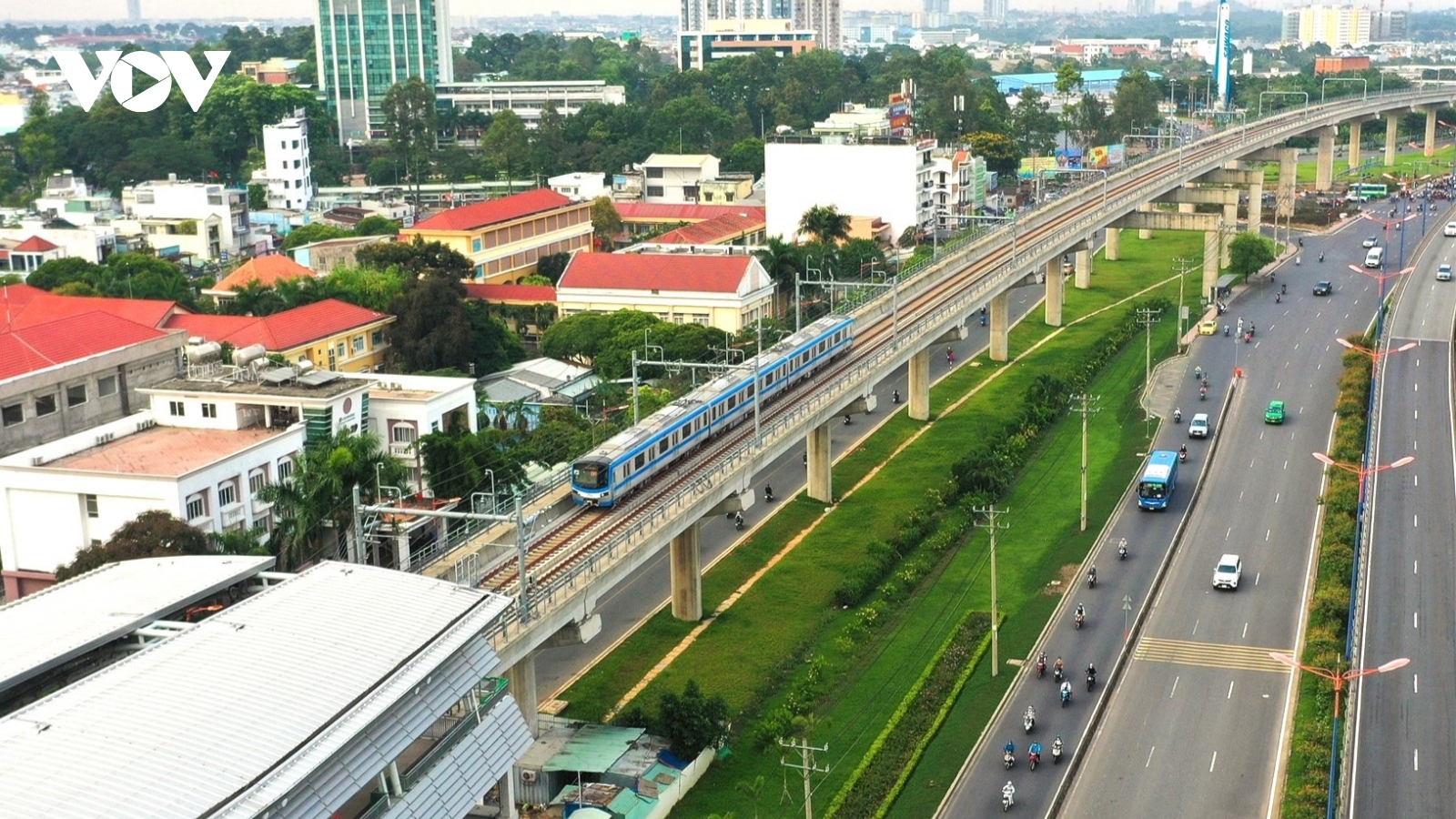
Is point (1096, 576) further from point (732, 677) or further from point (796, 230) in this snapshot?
point (796, 230)

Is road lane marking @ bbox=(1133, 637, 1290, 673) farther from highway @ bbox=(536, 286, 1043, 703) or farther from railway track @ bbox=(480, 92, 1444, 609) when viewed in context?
highway @ bbox=(536, 286, 1043, 703)

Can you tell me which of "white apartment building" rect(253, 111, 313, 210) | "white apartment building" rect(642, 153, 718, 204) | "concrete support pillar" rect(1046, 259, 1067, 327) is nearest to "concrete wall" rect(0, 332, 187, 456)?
"concrete support pillar" rect(1046, 259, 1067, 327)

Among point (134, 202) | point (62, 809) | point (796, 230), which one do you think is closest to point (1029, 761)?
point (62, 809)

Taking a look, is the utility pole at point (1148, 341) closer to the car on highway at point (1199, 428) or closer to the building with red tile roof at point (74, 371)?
the car on highway at point (1199, 428)

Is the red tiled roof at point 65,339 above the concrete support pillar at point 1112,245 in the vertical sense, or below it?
above

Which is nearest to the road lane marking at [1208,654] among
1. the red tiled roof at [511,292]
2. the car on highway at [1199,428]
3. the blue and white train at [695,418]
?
the blue and white train at [695,418]
